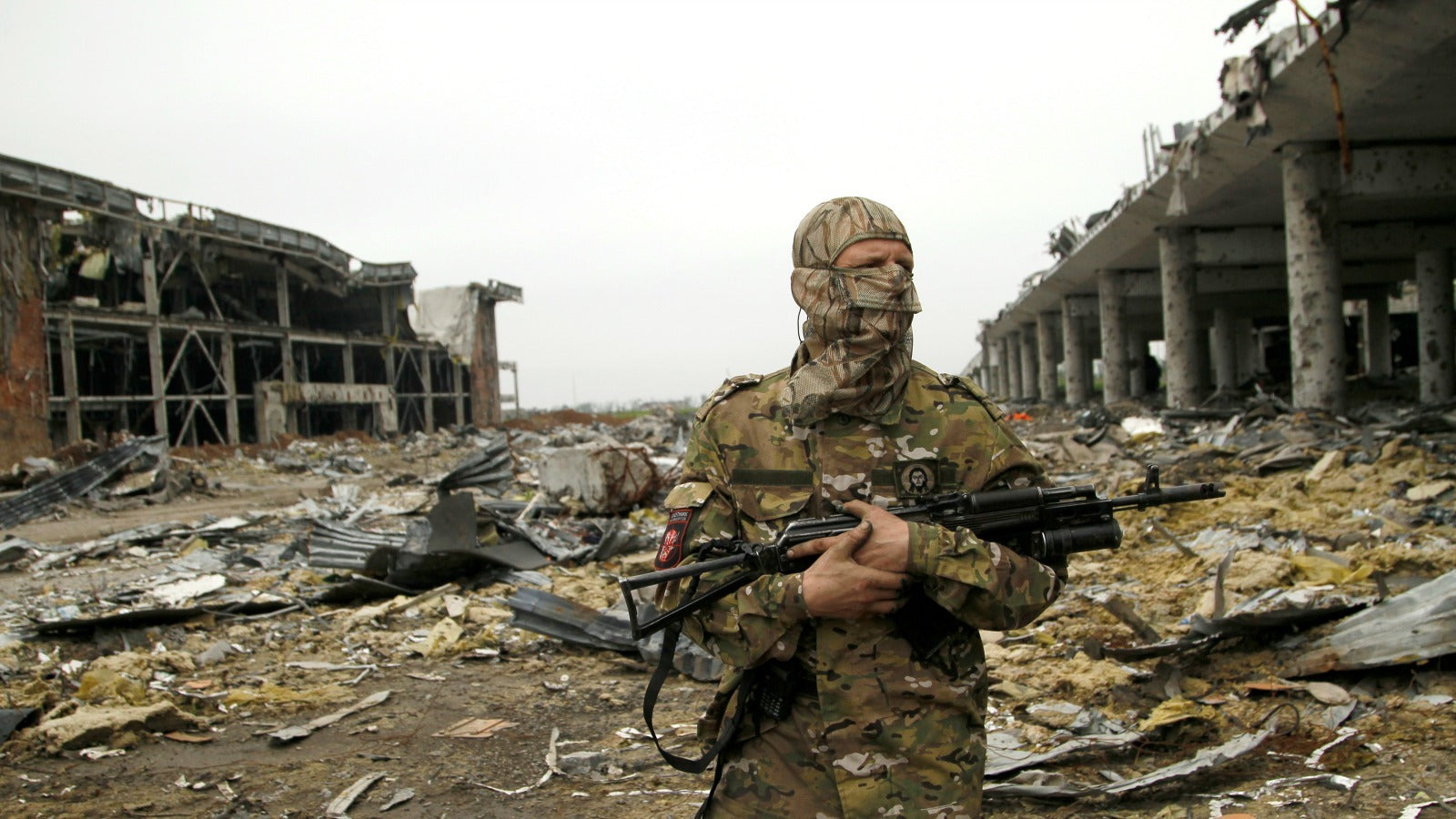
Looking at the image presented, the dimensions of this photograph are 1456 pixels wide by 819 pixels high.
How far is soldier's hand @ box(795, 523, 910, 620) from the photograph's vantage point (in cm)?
180

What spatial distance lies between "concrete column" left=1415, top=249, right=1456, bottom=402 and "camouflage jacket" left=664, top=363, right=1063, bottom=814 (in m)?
17.8

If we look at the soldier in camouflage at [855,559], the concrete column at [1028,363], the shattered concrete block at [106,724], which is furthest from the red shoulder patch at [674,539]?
the concrete column at [1028,363]

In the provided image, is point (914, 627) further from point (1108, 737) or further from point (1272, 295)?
point (1272, 295)

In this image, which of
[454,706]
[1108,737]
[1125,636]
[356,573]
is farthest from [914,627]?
[356,573]

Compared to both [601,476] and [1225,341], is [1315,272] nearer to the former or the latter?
[601,476]

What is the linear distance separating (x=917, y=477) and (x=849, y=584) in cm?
38

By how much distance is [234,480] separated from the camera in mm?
17859

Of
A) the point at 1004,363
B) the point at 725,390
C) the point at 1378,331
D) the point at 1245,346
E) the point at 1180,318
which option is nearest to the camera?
the point at 725,390

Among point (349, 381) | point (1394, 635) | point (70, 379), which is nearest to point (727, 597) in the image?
point (1394, 635)

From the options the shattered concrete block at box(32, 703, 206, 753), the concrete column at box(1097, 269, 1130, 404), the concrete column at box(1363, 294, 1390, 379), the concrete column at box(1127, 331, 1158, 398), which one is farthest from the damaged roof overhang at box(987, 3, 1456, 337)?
the concrete column at box(1363, 294, 1390, 379)

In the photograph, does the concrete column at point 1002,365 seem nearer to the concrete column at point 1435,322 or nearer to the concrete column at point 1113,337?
the concrete column at point 1113,337

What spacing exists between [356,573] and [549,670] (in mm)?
2960

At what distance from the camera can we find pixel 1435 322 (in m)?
16.4

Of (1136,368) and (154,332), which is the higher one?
(154,332)
